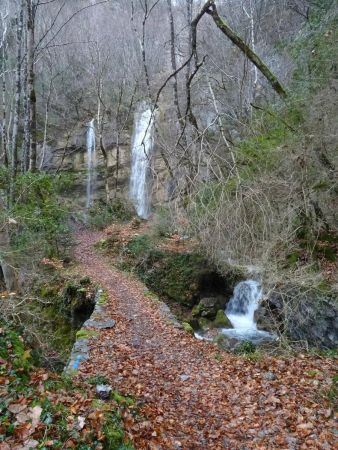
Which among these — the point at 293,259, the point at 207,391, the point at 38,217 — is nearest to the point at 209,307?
the point at 293,259

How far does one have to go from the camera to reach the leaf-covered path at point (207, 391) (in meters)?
3.80

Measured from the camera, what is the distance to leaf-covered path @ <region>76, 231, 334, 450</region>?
12.5ft

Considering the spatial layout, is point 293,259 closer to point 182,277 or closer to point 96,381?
point 182,277

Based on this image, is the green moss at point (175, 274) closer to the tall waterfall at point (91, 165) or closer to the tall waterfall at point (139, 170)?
the tall waterfall at point (139, 170)

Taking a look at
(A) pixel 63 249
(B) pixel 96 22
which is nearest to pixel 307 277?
(A) pixel 63 249

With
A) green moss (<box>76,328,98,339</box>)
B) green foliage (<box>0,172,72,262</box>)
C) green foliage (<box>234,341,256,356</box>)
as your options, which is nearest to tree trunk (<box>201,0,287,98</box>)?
green foliage (<box>234,341,256,356</box>)

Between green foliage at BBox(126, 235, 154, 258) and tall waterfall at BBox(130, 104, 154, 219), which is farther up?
tall waterfall at BBox(130, 104, 154, 219)

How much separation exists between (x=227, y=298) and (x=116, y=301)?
447cm

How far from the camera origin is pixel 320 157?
7227 mm

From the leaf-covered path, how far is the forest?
0.03m

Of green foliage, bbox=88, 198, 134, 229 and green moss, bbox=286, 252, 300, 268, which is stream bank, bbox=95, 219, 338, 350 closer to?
green moss, bbox=286, 252, 300, 268

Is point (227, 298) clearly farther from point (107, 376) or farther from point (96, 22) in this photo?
point (96, 22)

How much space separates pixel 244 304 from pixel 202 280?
1637mm

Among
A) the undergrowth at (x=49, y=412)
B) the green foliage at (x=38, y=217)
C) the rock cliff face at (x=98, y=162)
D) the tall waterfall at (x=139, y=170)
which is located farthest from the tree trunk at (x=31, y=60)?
the rock cliff face at (x=98, y=162)
